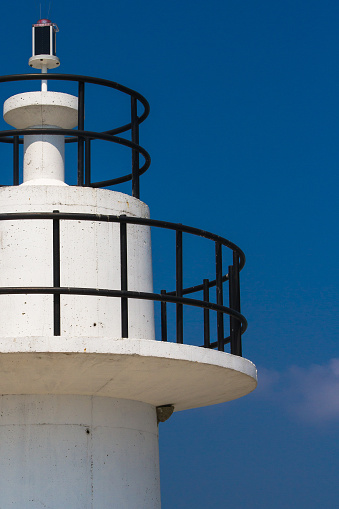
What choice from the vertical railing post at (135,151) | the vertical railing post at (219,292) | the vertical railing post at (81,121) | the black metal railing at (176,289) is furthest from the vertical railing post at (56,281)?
the vertical railing post at (135,151)

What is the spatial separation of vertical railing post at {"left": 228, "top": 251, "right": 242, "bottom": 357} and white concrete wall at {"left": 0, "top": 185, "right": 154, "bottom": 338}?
0.99 m

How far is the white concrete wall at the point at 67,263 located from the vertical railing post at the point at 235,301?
0.99 meters

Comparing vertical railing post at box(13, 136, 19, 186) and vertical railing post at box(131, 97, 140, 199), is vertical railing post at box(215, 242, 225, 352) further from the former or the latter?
vertical railing post at box(13, 136, 19, 186)

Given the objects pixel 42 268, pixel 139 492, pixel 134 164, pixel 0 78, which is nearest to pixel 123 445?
pixel 139 492

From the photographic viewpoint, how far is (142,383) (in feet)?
35.2

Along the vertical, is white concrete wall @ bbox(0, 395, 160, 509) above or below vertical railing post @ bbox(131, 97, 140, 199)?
below

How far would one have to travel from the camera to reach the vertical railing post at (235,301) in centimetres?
1130

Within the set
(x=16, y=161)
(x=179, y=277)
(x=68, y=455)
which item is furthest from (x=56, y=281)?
(x=16, y=161)

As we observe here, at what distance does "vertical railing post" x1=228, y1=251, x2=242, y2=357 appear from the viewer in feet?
37.1

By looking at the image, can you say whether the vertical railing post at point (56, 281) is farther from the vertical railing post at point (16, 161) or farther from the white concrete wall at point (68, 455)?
the vertical railing post at point (16, 161)

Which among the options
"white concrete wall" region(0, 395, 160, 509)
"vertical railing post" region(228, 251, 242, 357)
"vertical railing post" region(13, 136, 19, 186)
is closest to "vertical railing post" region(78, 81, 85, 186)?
"vertical railing post" region(228, 251, 242, 357)

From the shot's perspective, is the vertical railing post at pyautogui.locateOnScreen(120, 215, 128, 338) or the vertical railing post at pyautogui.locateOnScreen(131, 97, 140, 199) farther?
the vertical railing post at pyautogui.locateOnScreen(131, 97, 140, 199)

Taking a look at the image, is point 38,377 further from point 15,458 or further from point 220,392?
point 220,392

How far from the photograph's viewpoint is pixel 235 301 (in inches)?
454
